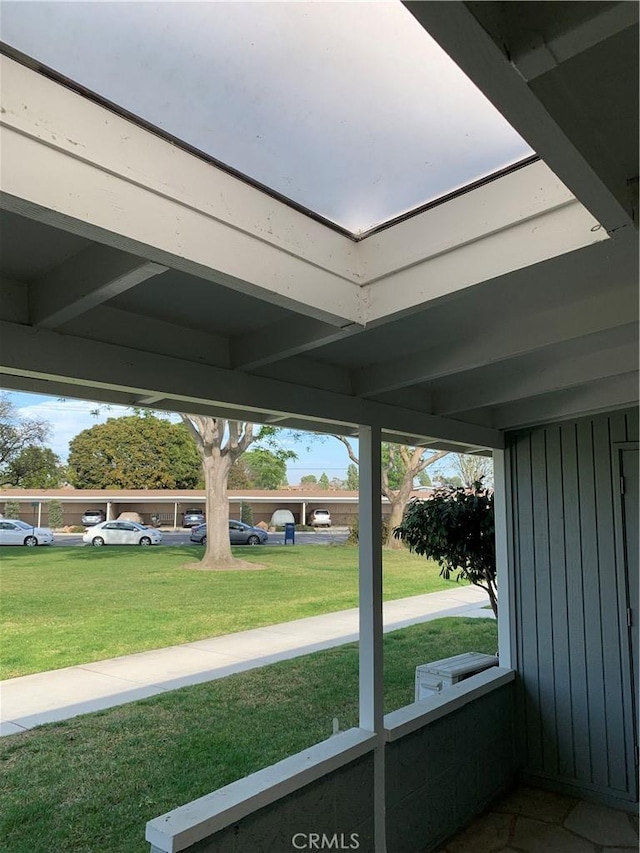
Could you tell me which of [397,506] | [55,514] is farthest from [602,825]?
[55,514]

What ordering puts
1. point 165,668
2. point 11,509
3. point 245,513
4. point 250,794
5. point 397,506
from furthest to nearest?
point 245,513 → point 11,509 → point 397,506 → point 165,668 → point 250,794

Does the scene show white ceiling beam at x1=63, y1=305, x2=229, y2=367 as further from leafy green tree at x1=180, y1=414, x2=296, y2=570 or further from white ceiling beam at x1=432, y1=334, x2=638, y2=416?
leafy green tree at x1=180, y1=414, x2=296, y2=570

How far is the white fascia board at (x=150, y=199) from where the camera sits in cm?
103

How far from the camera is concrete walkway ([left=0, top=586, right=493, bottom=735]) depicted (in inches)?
215

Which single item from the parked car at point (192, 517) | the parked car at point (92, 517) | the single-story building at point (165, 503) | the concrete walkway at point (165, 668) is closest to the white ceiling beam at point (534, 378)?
the concrete walkway at point (165, 668)

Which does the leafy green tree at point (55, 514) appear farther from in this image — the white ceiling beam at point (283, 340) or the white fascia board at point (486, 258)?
the white fascia board at point (486, 258)

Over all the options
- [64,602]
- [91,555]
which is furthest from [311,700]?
[91,555]

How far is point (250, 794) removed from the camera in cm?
215

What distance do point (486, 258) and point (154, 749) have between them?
447 cm

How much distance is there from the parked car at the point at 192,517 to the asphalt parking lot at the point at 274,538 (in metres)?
0.47

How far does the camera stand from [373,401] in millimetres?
2920

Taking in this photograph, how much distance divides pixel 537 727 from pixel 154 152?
3930 millimetres

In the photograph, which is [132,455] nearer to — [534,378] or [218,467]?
[218,467]

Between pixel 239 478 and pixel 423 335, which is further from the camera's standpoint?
pixel 239 478
